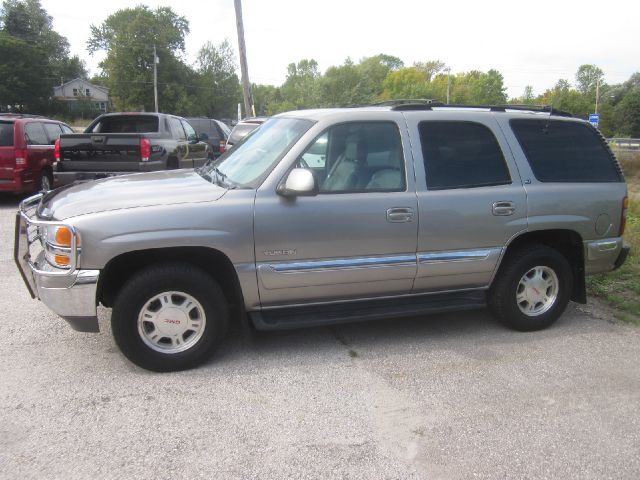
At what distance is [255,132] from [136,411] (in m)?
2.57

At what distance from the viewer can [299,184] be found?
3.59m

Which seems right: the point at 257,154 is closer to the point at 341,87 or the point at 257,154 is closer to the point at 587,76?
the point at 341,87

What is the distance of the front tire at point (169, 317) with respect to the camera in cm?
354

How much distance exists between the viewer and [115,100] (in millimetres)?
75062

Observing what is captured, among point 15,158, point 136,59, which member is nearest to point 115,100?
point 136,59

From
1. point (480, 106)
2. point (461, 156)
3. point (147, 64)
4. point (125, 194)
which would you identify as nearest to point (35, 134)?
point (125, 194)

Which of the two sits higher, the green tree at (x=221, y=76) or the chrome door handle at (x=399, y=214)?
the green tree at (x=221, y=76)

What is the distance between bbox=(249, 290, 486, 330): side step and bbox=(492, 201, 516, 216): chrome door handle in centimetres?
68

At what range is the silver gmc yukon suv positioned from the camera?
3539 millimetres

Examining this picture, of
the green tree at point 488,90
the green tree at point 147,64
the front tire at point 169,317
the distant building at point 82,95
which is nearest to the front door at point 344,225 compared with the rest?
the front tire at point 169,317

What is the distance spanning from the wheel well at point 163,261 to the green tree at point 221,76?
87.5 meters

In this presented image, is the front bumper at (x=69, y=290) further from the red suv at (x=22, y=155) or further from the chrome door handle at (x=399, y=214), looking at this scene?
the red suv at (x=22, y=155)

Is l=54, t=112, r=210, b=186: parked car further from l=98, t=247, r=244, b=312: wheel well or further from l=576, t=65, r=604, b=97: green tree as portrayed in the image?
l=576, t=65, r=604, b=97: green tree

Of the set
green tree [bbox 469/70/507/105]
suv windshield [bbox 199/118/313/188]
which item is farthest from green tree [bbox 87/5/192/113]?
suv windshield [bbox 199/118/313/188]
